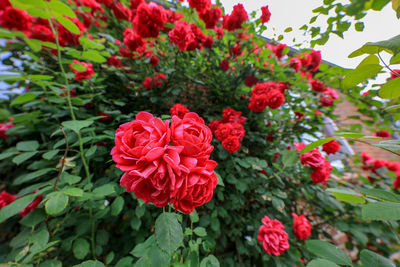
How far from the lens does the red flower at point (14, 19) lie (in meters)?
0.86

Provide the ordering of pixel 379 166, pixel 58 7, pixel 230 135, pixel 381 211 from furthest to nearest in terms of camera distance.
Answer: pixel 379 166 < pixel 230 135 < pixel 58 7 < pixel 381 211

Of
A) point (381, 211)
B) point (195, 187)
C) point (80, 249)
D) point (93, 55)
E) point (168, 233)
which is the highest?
point (93, 55)

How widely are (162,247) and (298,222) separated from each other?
3.01ft

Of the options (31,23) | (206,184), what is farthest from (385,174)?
(31,23)

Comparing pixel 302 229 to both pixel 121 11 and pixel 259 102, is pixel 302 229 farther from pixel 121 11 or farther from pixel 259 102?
pixel 121 11

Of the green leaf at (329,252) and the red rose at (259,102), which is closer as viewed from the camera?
the green leaf at (329,252)

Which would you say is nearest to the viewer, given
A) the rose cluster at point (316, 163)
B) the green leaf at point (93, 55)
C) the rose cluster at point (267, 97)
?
the green leaf at point (93, 55)

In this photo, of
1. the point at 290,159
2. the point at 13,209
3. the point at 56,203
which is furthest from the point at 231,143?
the point at 13,209

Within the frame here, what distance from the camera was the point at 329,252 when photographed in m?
0.39

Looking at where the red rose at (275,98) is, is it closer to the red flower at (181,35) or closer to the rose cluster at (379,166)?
the red flower at (181,35)

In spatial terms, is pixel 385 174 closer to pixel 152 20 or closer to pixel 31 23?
pixel 152 20

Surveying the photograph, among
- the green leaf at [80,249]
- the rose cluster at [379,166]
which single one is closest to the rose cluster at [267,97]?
the green leaf at [80,249]

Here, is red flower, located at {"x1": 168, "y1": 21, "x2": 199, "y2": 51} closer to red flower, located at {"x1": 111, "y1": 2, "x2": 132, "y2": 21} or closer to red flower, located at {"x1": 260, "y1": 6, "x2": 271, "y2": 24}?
red flower, located at {"x1": 260, "y1": 6, "x2": 271, "y2": 24}

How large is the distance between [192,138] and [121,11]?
4.96 ft
